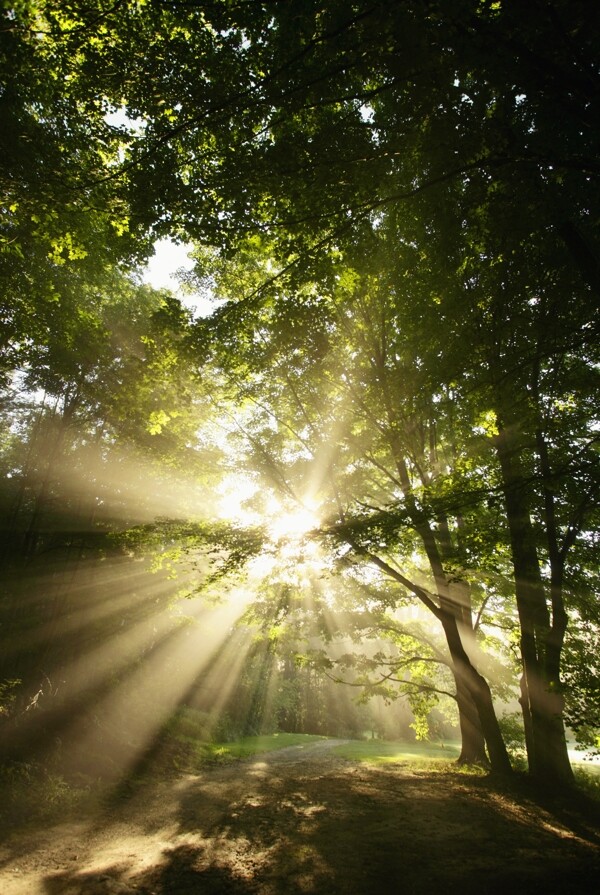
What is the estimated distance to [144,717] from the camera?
57.7 feet

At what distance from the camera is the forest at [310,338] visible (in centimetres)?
448

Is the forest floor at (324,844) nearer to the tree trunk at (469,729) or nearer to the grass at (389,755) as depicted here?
the tree trunk at (469,729)

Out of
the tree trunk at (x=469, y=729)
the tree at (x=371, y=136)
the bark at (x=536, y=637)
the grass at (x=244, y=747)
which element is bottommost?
the grass at (x=244, y=747)

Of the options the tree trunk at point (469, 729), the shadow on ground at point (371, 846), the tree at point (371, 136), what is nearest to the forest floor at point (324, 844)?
the shadow on ground at point (371, 846)

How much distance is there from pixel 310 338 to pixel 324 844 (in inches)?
324

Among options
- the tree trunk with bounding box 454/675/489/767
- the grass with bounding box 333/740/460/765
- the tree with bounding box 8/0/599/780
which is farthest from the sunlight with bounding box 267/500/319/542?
the grass with bounding box 333/740/460/765

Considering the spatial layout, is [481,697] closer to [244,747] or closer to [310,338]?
[310,338]

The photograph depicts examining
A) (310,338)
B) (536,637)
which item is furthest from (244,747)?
(310,338)

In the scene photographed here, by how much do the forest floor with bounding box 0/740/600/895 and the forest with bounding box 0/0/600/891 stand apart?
203 cm

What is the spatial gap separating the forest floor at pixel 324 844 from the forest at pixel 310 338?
2.03 meters

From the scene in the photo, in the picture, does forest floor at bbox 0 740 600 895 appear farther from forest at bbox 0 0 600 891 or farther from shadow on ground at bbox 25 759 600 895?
forest at bbox 0 0 600 891

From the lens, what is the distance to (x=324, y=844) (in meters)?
5.88

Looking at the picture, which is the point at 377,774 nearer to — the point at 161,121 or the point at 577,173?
the point at 577,173

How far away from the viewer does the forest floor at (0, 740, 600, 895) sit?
458cm
